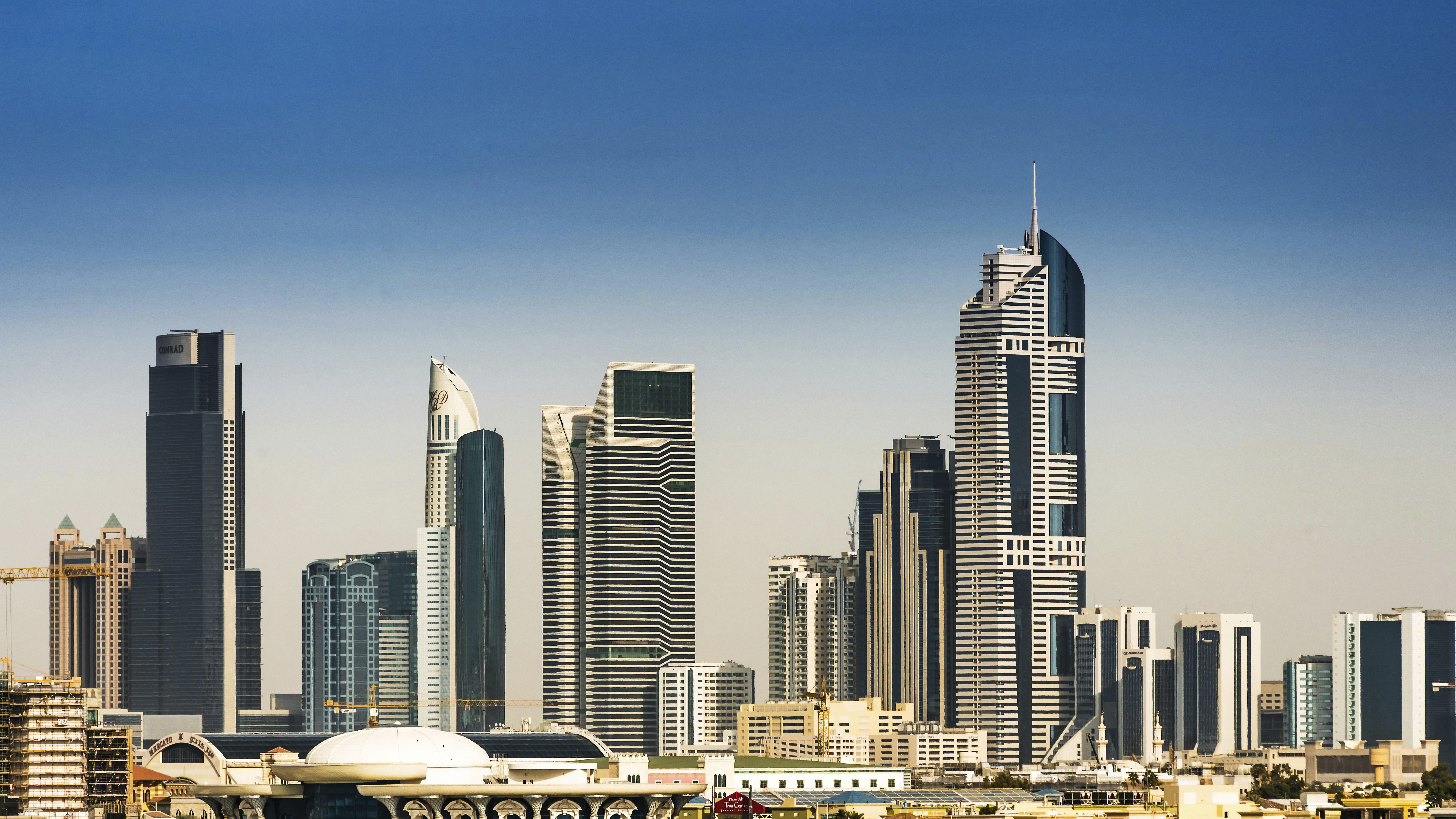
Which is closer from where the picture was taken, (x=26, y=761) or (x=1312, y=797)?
(x=1312, y=797)

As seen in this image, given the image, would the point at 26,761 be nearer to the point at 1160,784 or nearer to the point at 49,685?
the point at 49,685

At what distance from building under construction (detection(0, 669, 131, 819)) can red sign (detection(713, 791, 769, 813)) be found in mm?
42908

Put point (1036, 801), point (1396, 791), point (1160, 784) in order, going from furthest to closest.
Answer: point (1396, 791) → point (1036, 801) → point (1160, 784)

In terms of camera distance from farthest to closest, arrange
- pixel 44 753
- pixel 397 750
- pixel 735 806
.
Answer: pixel 44 753
pixel 735 806
pixel 397 750

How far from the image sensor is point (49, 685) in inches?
6122

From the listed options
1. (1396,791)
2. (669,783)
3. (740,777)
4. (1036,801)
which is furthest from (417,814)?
(1396,791)

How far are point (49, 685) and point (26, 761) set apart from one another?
5.14m

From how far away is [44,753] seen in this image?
153375mm

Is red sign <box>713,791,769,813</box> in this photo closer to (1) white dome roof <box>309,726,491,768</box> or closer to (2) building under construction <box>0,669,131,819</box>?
(1) white dome roof <box>309,726,491,768</box>

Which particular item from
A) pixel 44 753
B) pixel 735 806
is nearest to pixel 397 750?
pixel 735 806

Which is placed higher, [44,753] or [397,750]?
[397,750]

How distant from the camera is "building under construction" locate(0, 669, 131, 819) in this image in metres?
152

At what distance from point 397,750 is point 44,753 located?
44.6m

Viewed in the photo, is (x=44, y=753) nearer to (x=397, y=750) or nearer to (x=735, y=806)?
(x=397, y=750)
